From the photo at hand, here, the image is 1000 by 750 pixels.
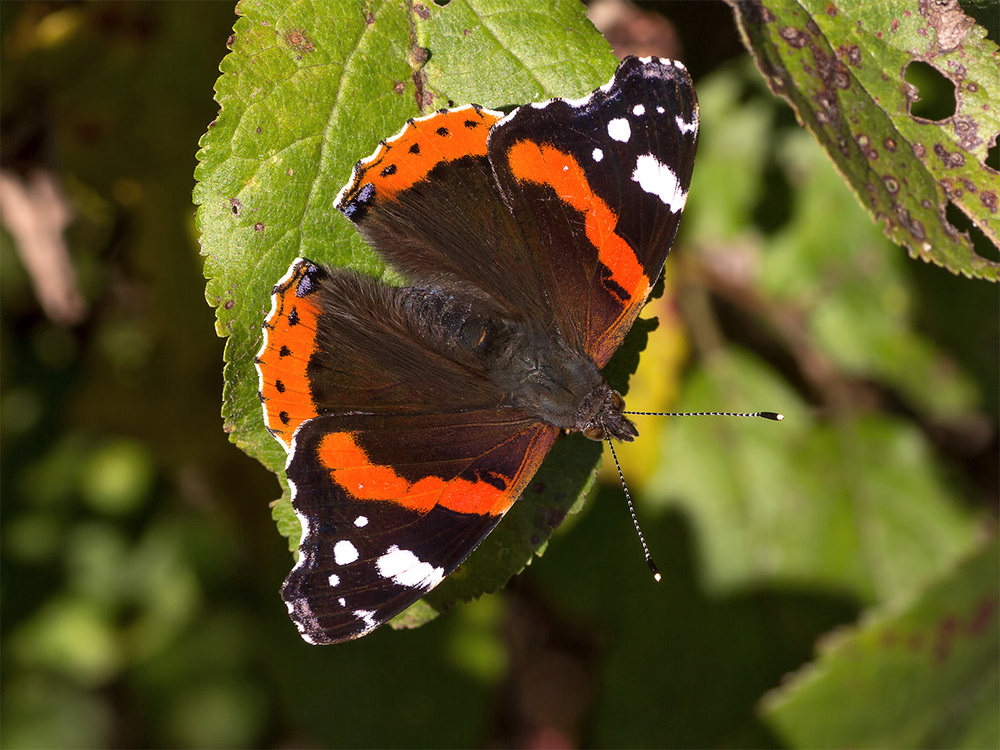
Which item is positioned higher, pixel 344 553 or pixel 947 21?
pixel 947 21

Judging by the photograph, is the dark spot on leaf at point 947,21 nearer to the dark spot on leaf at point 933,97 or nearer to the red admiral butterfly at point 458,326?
the dark spot on leaf at point 933,97

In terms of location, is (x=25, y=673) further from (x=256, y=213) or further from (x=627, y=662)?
(x=256, y=213)

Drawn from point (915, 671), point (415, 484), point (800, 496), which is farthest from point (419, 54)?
point (800, 496)

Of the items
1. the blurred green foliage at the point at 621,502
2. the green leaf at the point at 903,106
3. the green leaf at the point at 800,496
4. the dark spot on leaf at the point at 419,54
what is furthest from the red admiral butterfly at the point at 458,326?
the green leaf at the point at 800,496

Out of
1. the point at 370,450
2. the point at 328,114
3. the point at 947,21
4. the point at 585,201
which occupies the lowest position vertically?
the point at 370,450

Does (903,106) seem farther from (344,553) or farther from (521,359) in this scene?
(344,553)

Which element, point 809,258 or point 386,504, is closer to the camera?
point 386,504

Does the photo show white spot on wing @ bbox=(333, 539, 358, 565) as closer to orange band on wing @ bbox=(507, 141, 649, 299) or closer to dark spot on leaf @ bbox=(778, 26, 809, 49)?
orange band on wing @ bbox=(507, 141, 649, 299)
